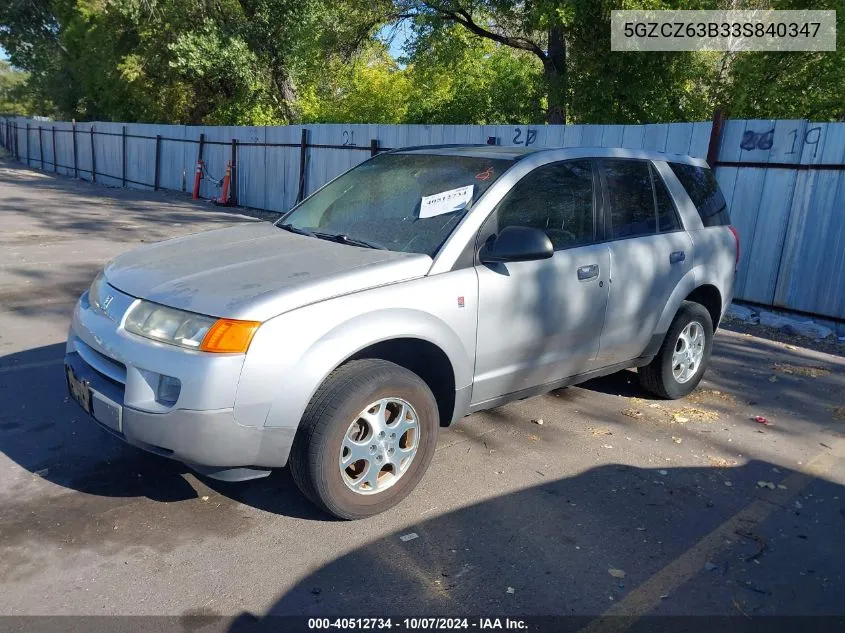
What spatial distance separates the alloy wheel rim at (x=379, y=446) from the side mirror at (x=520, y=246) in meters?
0.90

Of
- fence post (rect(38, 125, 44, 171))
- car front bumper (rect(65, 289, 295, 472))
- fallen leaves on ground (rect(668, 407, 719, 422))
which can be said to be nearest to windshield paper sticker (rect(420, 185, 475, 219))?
car front bumper (rect(65, 289, 295, 472))

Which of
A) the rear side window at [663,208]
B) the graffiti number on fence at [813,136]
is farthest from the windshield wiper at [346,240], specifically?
the graffiti number on fence at [813,136]

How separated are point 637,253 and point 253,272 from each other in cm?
251

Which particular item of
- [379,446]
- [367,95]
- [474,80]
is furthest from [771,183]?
[367,95]

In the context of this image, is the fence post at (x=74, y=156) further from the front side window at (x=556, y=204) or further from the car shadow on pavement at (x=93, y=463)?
the front side window at (x=556, y=204)

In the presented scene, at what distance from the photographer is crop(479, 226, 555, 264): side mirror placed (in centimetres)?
366

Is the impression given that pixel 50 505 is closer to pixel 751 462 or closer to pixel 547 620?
pixel 547 620

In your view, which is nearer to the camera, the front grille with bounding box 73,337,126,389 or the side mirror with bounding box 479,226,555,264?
the front grille with bounding box 73,337,126,389

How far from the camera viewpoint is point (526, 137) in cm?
1097

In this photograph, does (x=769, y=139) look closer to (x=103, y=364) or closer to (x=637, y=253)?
(x=637, y=253)

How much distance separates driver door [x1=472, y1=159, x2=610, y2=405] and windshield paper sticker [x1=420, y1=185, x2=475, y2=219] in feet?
0.61

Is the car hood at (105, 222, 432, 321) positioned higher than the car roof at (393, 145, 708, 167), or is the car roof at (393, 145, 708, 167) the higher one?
the car roof at (393, 145, 708, 167)

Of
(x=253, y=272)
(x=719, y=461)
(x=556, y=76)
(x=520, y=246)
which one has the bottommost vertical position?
(x=719, y=461)

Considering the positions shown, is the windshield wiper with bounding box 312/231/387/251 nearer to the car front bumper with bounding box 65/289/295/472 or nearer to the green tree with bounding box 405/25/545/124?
the car front bumper with bounding box 65/289/295/472
